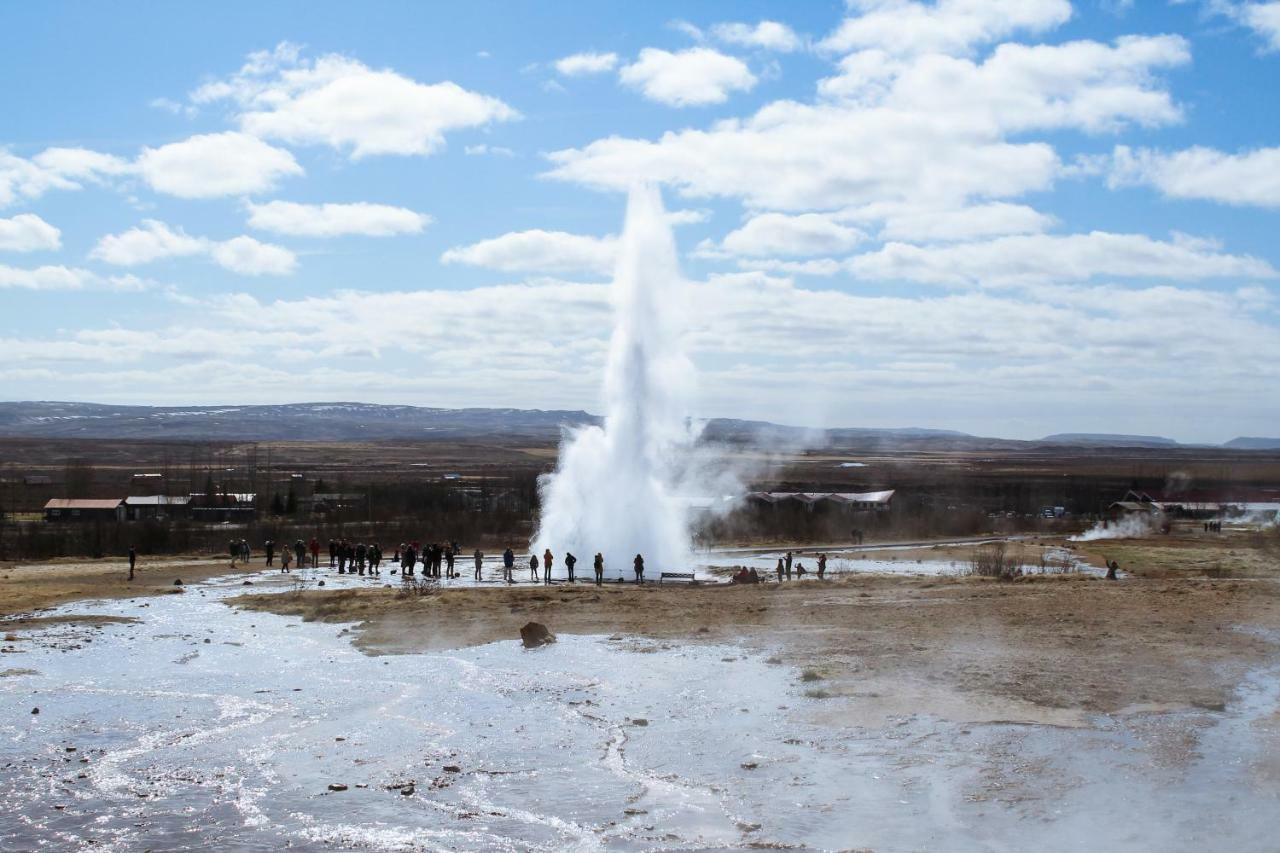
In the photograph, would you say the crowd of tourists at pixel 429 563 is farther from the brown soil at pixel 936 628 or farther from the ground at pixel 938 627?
the brown soil at pixel 936 628

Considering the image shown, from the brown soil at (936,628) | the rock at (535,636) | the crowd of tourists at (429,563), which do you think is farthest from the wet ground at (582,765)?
the crowd of tourists at (429,563)

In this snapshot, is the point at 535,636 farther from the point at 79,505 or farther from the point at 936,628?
the point at 79,505

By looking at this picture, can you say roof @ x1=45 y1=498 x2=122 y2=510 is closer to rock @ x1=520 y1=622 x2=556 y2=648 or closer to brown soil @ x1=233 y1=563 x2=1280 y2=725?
brown soil @ x1=233 y1=563 x2=1280 y2=725

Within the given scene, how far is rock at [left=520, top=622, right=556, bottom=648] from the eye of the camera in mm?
21500

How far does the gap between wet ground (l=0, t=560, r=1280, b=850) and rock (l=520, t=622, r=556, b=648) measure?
198cm

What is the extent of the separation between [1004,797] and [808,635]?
1048 centimetres

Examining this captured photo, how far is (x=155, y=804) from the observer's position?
11.7 m

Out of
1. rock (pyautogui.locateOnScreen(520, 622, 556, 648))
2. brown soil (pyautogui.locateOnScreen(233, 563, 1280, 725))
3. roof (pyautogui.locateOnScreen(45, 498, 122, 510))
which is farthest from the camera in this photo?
roof (pyautogui.locateOnScreen(45, 498, 122, 510))

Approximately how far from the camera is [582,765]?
519 inches

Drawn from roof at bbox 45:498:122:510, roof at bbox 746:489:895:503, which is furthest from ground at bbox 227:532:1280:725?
roof at bbox 45:498:122:510

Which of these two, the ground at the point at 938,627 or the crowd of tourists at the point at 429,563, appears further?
the crowd of tourists at the point at 429,563

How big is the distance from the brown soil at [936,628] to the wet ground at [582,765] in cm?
85

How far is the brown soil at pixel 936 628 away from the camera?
16281 mm

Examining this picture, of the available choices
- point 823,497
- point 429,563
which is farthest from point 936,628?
point 823,497
